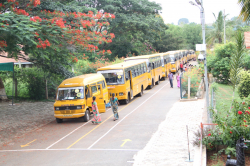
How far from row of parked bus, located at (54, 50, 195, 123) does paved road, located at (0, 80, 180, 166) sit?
2.90 feet

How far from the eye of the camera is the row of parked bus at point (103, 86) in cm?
1540

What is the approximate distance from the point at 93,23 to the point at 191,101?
31.4ft

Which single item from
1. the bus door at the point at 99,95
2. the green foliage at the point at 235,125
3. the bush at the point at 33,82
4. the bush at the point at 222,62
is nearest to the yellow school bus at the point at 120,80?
the bus door at the point at 99,95

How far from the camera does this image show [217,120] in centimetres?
→ 920

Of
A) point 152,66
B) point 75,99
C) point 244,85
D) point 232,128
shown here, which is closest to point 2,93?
point 75,99

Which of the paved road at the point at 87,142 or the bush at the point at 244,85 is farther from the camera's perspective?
the bush at the point at 244,85

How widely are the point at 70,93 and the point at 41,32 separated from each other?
12.6ft

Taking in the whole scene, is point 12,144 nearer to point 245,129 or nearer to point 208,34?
→ point 245,129

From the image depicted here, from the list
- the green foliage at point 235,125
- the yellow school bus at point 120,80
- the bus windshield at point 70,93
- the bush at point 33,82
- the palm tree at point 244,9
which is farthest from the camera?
the bush at point 33,82

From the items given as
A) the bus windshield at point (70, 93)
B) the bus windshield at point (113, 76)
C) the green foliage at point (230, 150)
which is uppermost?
the bus windshield at point (113, 76)

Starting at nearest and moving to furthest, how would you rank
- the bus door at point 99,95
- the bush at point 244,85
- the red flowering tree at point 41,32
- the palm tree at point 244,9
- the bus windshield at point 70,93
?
the red flowering tree at point 41,32
the palm tree at point 244,9
the bus windshield at point 70,93
the bus door at point 99,95
the bush at point 244,85

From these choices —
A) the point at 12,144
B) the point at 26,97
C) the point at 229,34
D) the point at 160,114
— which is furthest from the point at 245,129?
the point at 229,34

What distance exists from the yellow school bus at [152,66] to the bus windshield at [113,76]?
812 centimetres

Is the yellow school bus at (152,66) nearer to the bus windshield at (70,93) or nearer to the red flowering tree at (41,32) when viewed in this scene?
the red flowering tree at (41,32)
